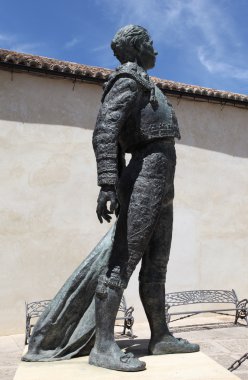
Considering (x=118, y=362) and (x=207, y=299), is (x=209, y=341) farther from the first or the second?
(x=118, y=362)

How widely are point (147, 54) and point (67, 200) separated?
613 cm

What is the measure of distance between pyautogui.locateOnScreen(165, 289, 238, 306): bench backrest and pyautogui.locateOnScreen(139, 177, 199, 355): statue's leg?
583 centimetres

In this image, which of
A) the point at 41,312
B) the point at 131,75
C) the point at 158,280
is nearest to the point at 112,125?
the point at 131,75

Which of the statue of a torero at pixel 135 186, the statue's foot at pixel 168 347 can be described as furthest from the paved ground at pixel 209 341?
the statue of a torero at pixel 135 186

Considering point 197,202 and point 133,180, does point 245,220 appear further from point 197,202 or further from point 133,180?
point 133,180

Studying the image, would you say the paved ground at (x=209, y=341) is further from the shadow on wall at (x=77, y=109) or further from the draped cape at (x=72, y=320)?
the shadow on wall at (x=77, y=109)

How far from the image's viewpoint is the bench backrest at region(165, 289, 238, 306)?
9.32 metres

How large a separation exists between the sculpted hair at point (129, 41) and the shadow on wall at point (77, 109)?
607cm

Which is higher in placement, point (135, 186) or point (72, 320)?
point (135, 186)

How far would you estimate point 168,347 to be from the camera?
3305mm

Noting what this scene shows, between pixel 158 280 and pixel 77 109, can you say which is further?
pixel 77 109

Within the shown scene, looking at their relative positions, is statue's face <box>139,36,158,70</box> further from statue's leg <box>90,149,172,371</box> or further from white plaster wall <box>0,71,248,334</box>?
white plaster wall <box>0,71,248,334</box>

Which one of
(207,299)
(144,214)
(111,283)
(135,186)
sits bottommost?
(207,299)

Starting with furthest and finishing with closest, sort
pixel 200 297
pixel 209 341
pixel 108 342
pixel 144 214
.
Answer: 1. pixel 200 297
2. pixel 209 341
3. pixel 144 214
4. pixel 108 342
